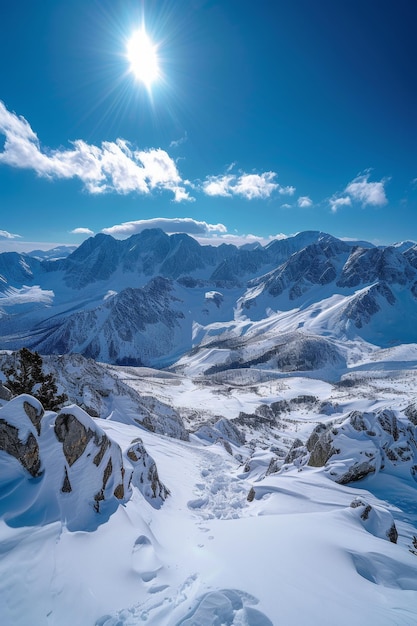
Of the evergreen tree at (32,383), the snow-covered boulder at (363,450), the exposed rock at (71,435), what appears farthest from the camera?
the evergreen tree at (32,383)

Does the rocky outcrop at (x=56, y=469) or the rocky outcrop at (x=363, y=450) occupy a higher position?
the rocky outcrop at (x=56, y=469)

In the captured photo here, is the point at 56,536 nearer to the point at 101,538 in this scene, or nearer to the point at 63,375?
the point at 101,538

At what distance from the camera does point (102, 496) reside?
35.0 feet

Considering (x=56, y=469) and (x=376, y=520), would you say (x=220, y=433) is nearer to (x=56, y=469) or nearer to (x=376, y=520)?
(x=376, y=520)

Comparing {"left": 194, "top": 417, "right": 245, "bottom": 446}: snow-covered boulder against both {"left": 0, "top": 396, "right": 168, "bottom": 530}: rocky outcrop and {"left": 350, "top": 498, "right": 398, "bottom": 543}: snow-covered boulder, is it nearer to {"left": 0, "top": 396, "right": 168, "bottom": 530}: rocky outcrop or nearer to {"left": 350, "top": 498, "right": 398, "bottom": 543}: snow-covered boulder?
{"left": 350, "top": 498, "right": 398, "bottom": 543}: snow-covered boulder

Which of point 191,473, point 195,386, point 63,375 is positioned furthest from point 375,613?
point 195,386

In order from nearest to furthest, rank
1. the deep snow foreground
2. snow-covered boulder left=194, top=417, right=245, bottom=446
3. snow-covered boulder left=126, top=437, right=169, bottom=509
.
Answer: the deep snow foreground
snow-covered boulder left=126, top=437, right=169, bottom=509
snow-covered boulder left=194, top=417, right=245, bottom=446

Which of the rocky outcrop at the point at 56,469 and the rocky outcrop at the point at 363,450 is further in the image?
the rocky outcrop at the point at 363,450

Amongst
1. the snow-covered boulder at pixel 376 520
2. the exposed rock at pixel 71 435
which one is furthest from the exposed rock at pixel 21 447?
the snow-covered boulder at pixel 376 520

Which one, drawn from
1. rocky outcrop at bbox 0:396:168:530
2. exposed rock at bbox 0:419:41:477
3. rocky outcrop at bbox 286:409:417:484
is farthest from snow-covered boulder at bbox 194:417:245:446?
exposed rock at bbox 0:419:41:477

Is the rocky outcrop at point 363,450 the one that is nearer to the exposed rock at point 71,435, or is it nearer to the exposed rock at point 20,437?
the exposed rock at point 71,435

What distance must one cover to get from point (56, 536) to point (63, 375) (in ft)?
125

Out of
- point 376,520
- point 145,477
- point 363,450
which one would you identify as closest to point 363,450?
point 363,450

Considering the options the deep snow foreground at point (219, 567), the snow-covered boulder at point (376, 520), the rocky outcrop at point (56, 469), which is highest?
the rocky outcrop at point (56, 469)
